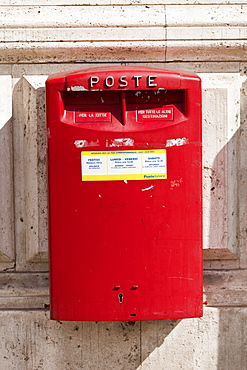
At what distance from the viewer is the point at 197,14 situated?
256 centimetres

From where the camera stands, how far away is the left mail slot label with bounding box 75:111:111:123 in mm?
2125

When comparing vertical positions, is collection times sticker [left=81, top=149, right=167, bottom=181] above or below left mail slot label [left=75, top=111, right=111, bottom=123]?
below

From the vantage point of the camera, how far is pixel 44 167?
2.61 meters

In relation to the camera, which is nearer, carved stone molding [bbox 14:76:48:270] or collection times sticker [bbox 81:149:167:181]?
collection times sticker [bbox 81:149:167:181]

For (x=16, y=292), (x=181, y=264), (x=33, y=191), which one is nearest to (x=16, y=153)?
(x=33, y=191)

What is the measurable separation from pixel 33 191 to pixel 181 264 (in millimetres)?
973

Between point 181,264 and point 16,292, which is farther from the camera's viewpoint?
point 16,292

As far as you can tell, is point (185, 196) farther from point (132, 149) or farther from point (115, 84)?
point (115, 84)

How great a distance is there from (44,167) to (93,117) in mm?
617

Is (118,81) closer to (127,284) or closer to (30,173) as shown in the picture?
(30,173)

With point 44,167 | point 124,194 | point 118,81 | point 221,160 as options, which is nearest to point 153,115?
point 118,81

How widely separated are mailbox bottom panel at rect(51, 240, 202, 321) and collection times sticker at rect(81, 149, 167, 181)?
357 millimetres

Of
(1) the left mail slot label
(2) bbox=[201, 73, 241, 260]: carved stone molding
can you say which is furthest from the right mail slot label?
(2) bbox=[201, 73, 241, 260]: carved stone molding

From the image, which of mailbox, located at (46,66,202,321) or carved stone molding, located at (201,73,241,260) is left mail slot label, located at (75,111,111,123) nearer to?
mailbox, located at (46,66,202,321)
